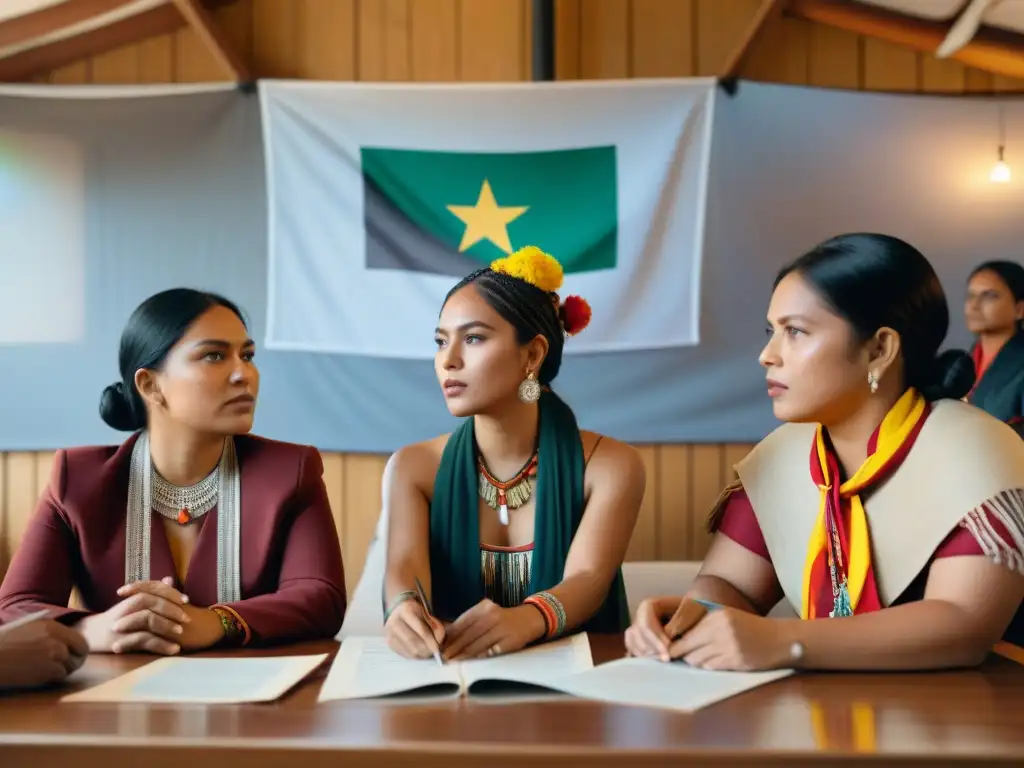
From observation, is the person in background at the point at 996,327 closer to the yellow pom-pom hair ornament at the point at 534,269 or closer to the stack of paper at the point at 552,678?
the yellow pom-pom hair ornament at the point at 534,269

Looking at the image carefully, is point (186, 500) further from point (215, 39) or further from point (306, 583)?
point (215, 39)

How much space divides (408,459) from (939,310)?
87 cm

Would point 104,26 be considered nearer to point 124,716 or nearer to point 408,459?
point 408,459

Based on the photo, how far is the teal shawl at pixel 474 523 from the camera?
66.4 inches

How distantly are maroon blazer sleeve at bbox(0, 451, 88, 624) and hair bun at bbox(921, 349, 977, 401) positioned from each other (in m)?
1.33

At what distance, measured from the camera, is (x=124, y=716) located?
40.0 inches

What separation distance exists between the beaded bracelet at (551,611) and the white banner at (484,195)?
2.28 m

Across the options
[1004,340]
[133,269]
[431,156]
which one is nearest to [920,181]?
[1004,340]

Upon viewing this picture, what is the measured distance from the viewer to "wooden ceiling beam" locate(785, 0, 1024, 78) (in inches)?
144

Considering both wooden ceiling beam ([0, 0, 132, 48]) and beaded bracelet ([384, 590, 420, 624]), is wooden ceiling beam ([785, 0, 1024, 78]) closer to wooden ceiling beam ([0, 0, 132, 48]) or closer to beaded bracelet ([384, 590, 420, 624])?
wooden ceiling beam ([0, 0, 132, 48])

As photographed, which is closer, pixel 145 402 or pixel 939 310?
pixel 939 310

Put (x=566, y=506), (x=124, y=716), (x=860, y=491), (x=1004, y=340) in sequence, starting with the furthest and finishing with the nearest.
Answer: (x=1004, y=340)
(x=566, y=506)
(x=860, y=491)
(x=124, y=716)

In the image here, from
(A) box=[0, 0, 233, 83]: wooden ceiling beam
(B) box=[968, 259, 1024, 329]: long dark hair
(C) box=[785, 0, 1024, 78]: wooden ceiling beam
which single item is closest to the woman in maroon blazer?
(A) box=[0, 0, 233, 83]: wooden ceiling beam

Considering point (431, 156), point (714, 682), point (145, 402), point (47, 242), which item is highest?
point (431, 156)
